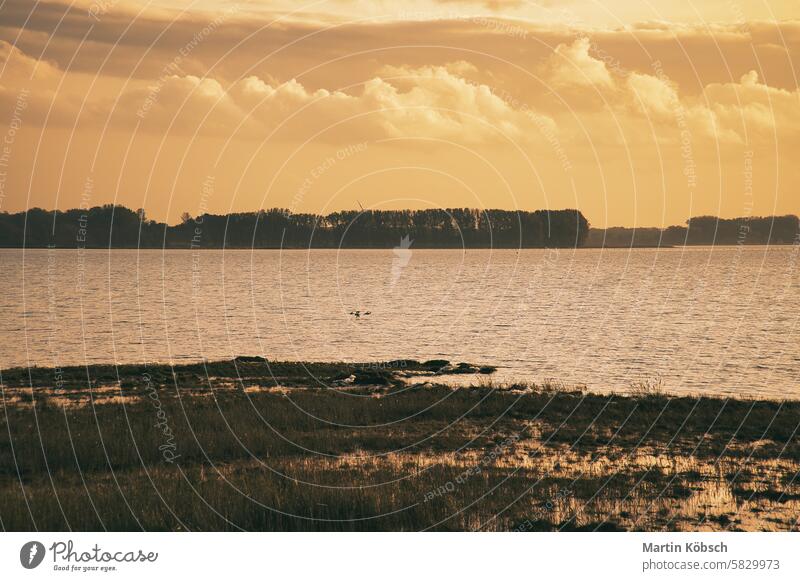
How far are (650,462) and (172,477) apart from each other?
14737mm

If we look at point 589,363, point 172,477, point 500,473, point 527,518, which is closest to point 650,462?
point 500,473

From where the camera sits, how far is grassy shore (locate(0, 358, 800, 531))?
19.1m

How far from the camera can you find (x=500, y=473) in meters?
23.4

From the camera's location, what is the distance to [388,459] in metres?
25.6
